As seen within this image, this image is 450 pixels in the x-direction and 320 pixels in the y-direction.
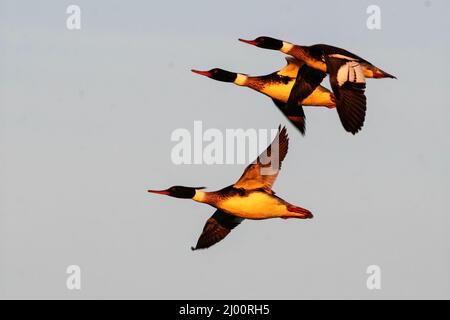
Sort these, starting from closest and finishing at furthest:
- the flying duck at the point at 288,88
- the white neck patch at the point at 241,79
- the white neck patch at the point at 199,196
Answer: the white neck patch at the point at 199,196, the flying duck at the point at 288,88, the white neck patch at the point at 241,79

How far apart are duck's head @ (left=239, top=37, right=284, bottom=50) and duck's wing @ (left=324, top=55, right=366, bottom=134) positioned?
3.55 feet

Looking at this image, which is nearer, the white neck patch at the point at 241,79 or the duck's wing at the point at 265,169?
the duck's wing at the point at 265,169

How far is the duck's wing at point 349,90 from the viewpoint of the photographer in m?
13.1

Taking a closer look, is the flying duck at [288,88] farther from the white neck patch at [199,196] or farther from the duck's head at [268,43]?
→ the white neck patch at [199,196]

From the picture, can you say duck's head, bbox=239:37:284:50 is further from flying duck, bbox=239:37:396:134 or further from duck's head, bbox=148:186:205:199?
duck's head, bbox=148:186:205:199

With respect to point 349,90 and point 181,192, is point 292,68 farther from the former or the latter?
point 181,192

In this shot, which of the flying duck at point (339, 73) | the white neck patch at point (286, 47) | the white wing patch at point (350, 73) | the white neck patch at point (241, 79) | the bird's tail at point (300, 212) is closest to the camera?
the flying duck at point (339, 73)

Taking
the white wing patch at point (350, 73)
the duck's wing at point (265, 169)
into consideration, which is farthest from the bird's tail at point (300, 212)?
the white wing patch at point (350, 73)

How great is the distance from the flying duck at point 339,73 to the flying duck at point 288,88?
61 millimetres

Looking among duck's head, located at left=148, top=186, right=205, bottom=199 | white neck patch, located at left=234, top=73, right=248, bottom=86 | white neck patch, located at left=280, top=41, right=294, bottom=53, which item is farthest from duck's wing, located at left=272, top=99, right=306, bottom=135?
duck's head, located at left=148, top=186, right=205, bottom=199

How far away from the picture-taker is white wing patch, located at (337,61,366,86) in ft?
44.5
